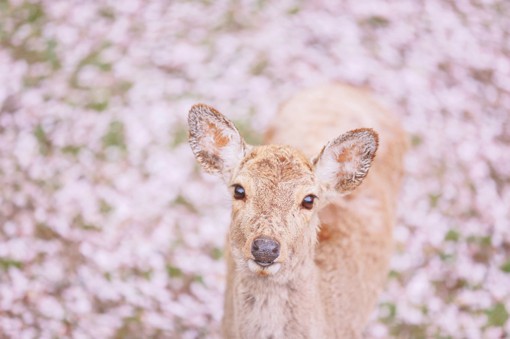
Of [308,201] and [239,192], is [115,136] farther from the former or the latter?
[308,201]

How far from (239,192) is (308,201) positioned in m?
0.40

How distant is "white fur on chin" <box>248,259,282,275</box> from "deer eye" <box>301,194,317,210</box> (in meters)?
0.41

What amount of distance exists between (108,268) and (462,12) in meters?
7.00

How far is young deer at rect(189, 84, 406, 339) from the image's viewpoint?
124 inches

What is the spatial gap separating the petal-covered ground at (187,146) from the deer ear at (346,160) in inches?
103

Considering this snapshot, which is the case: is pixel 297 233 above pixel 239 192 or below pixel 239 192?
below

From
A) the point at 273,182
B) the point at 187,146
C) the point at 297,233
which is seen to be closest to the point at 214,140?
the point at 273,182

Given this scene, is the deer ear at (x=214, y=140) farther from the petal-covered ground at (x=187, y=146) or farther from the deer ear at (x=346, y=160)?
the petal-covered ground at (x=187, y=146)

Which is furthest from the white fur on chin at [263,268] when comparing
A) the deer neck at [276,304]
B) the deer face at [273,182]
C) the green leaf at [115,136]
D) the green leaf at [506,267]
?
the green leaf at [115,136]

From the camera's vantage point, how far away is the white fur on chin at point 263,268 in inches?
121

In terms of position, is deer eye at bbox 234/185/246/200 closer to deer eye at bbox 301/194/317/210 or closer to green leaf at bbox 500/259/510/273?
deer eye at bbox 301/194/317/210

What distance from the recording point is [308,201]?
10.9 ft

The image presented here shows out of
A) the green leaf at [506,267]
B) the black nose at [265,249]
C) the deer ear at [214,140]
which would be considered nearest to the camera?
the black nose at [265,249]

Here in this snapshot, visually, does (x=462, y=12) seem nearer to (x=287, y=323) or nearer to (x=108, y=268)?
(x=108, y=268)
